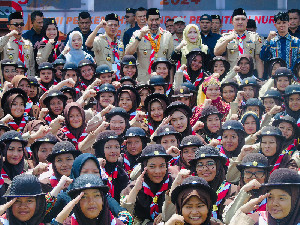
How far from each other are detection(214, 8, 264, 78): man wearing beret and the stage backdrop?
1.97m

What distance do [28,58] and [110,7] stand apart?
2923 millimetres

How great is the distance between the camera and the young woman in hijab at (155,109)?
11320mm

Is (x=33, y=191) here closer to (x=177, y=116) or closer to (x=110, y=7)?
(x=177, y=116)

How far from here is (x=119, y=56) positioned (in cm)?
1457

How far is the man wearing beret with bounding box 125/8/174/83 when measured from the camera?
14070mm

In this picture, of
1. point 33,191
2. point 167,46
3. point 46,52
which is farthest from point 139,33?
point 33,191

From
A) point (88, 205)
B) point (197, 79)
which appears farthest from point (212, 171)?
point (197, 79)

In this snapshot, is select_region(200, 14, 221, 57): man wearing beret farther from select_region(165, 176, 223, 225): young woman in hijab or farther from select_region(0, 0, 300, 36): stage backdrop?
select_region(165, 176, 223, 225): young woman in hijab

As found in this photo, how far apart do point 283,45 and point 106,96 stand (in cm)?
385

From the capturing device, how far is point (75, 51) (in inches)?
555

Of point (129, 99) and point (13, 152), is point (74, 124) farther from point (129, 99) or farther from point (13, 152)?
point (13, 152)

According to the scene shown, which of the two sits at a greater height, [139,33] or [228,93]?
[139,33]

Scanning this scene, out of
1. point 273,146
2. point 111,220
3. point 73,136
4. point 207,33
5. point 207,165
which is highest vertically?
point 207,33

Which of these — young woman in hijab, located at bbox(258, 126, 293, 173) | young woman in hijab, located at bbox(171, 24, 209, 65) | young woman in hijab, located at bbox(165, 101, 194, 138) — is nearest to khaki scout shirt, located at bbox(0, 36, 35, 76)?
young woman in hijab, located at bbox(171, 24, 209, 65)
